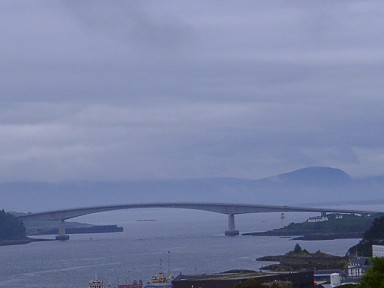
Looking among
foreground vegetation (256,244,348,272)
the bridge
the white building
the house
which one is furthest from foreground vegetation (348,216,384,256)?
the bridge

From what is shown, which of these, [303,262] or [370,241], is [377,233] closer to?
[370,241]

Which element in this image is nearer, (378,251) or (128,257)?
(378,251)

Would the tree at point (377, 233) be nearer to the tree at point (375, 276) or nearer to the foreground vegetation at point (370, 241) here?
the foreground vegetation at point (370, 241)

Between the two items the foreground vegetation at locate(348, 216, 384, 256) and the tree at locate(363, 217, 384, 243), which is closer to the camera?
the foreground vegetation at locate(348, 216, 384, 256)

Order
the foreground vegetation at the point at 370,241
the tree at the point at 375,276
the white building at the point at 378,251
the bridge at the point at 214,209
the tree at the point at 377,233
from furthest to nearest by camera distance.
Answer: the bridge at the point at 214,209, the tree at the point at 377,233, the foreground vegetation at the point at 370,241, the white building at the point at 378,251, the tree at the point at 375,276

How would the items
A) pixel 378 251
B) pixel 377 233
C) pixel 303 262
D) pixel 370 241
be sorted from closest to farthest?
1. pixel 378 251
2. pixel 303 262
3. pixel 370 241
4. pixel 377 233

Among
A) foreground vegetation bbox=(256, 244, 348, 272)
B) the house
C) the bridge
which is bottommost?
the house

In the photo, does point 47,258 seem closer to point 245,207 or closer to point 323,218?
point 245,207

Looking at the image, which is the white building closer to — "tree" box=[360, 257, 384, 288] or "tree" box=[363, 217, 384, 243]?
"tree" box=[363, 217, 384, 243]

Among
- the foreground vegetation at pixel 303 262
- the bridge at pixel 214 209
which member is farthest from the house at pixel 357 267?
the bridge at pixel 214 209

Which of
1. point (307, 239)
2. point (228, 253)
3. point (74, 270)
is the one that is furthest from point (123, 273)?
point (307, 239)

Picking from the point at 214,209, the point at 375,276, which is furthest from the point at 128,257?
the point at 375,276
